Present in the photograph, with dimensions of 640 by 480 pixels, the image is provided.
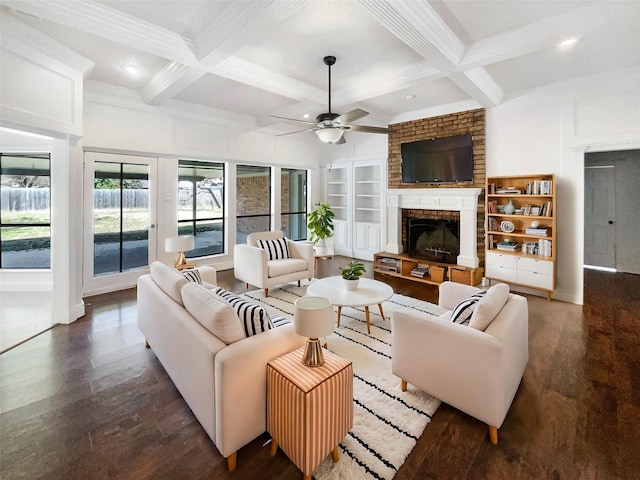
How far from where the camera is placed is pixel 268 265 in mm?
4480

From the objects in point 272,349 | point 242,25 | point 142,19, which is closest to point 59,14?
point 142,19

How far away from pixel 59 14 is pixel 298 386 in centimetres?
325

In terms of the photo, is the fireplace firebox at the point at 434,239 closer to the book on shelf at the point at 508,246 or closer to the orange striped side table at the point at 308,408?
the book on shelf at the point at 508,246

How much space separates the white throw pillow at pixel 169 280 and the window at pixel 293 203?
4.71 m

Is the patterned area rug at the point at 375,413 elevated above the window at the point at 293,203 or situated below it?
below

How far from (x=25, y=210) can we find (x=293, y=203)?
4775 mm

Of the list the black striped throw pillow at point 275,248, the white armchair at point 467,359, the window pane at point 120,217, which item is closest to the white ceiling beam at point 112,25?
the window pane at point 120,217

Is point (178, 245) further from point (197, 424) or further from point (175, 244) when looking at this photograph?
point (197, 424)

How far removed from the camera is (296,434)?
61.4 inches

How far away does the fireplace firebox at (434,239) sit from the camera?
5500mm

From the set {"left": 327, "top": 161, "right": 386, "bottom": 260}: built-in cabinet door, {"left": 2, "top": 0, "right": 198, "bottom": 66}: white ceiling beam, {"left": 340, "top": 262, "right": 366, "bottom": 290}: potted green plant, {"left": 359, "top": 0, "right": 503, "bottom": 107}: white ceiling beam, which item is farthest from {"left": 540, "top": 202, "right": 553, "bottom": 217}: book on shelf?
{"left": 2, "top": 0, "right": 198, "bottom": 66}: white ceiling beam

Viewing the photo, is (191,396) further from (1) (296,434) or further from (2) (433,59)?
(2) (433,59)

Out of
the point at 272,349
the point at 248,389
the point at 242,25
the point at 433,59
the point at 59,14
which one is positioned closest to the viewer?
the point at 248,389

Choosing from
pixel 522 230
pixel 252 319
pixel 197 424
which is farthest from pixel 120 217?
pixel 522 230
